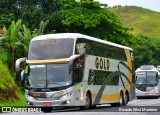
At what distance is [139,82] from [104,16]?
7887 mm

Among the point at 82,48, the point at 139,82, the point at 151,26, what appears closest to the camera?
the point at 82,48

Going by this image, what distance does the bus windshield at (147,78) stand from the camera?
42.2m

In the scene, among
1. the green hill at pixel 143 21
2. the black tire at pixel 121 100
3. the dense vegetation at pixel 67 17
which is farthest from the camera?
the green hill at pixel 143 21

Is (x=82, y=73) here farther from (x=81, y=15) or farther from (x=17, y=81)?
(x=81, y=15)

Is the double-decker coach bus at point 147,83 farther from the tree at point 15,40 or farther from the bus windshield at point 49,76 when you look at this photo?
the bus windshield at point 49,76

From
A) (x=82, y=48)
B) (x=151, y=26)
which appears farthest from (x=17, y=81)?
(x=151, y=26)

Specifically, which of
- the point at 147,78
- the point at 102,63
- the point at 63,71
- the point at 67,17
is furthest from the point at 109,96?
the point at 67,17

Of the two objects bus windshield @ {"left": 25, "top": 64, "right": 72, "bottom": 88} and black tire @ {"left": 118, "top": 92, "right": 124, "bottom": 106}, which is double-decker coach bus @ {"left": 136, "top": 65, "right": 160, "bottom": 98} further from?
bus windshield @ {"left": 25, "top": 64, "right": 72, "bottom": 88}

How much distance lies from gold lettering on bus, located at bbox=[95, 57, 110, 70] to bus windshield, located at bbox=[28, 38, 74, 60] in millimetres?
3100

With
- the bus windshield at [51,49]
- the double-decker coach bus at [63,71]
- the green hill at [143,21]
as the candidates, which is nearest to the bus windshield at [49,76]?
the double-decker coach bus at [63,71]

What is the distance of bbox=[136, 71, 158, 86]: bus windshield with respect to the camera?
42.2 meters

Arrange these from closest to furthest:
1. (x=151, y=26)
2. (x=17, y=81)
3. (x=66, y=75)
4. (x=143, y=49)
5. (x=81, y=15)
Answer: (x=66, y=75) → (x=17, y=81) → (x=81, y=15) → (x=143, y=49) → (x=151, y=26)

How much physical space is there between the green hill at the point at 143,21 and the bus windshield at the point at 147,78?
10652 centimetres

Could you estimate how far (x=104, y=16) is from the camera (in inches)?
1805
